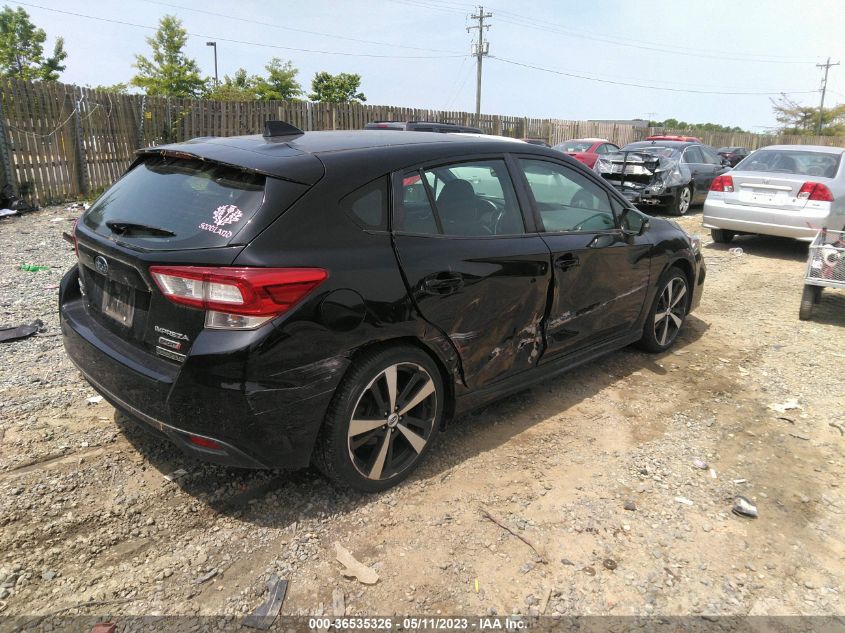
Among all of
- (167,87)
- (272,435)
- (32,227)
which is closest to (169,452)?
(272,435)

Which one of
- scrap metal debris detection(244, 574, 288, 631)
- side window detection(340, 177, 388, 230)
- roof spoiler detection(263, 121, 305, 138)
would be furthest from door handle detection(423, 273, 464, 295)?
scrap metal debris detection(244, 574, 288, 631)

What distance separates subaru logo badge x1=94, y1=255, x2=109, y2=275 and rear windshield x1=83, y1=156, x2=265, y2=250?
0.12m

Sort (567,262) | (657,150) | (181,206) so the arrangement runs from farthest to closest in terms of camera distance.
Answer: (657,150), (567,262), (181,206)

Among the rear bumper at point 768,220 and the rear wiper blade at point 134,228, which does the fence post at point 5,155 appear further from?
the rear bumper at point 768,220

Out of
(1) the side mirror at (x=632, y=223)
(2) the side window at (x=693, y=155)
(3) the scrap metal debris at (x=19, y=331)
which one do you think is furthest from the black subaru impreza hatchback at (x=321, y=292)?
(2) the side window at (x=693, y=155)

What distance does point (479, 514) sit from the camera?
9.51ft

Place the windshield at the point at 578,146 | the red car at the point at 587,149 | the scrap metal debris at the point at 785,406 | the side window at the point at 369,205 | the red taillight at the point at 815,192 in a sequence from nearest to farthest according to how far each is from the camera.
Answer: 1. the side window at the point at 369,205
2. the scrap metal debris at the point at 785,406
3. the red taillight at the point at 815,192
4. the red car at the point at 587,149
5. the windshield at the point at 578,146

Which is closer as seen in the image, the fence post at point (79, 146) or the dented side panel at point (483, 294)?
the dented side panel at point (483, 294)

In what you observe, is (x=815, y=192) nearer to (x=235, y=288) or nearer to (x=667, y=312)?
(x=667, y=312)

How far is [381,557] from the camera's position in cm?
259

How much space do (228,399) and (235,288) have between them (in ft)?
1.50

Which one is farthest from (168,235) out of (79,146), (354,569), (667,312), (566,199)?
(79,146)

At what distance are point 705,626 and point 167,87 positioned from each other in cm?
4571

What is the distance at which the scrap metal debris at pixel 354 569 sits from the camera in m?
2.47
